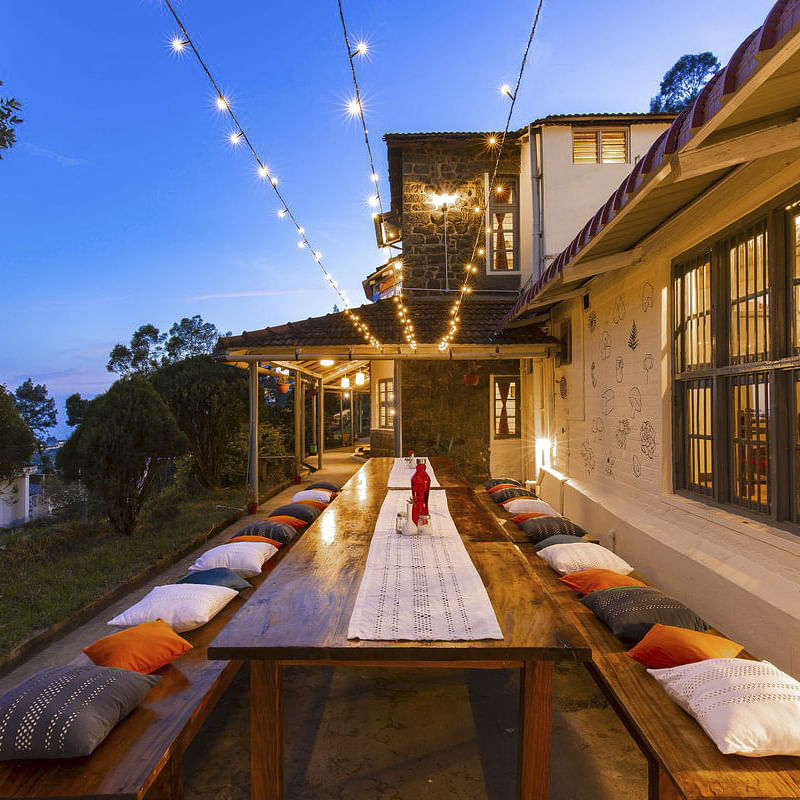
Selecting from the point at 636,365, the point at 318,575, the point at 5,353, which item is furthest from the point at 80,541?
the point at 5,353

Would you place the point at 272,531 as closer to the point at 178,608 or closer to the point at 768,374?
the point at 178,608

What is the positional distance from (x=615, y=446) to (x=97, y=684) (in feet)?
15.9

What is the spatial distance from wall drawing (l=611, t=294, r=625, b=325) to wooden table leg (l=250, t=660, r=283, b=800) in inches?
180

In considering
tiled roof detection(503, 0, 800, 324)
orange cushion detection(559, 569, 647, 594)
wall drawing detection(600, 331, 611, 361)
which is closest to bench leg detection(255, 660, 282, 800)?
orange cushion detection(559, 569, 647, 594)

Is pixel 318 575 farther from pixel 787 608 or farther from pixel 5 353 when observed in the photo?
pixel 5 353

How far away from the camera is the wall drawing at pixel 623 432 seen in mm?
5086

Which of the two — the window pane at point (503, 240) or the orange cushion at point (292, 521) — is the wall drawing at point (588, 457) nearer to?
the orange cushion at point (292, 521)

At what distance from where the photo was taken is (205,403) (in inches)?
411

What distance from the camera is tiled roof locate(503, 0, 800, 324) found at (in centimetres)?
167

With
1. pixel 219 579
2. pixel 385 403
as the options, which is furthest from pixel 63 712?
pixel 385 403

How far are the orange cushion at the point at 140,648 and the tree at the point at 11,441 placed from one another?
4207 mm

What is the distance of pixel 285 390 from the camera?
12.2 metres

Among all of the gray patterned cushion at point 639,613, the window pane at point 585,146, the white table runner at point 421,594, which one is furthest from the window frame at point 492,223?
the gray patterned cushion at point 639,613

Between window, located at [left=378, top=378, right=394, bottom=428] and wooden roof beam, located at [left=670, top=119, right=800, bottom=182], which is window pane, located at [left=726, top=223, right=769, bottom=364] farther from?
window, located at [left=378, top=378, right=394, bottom=428]
